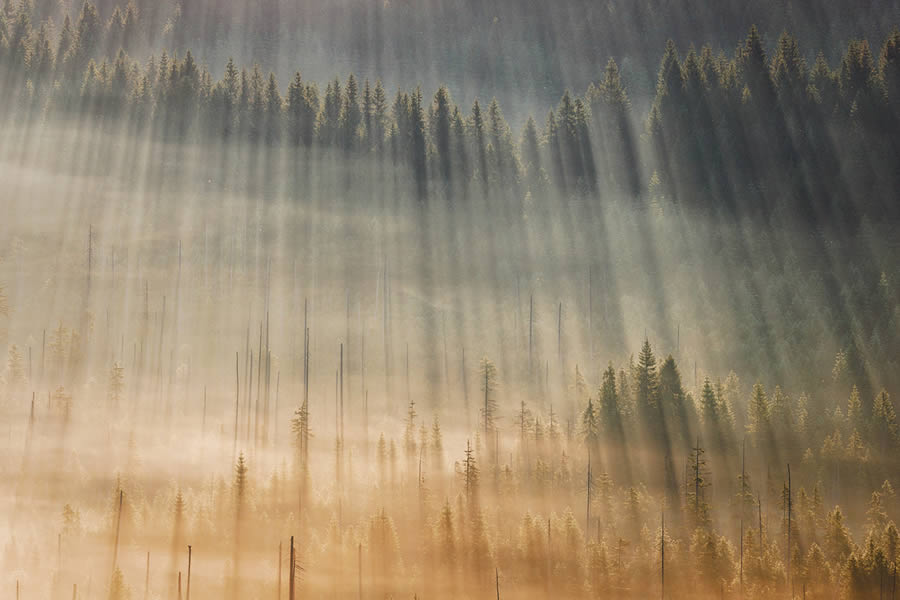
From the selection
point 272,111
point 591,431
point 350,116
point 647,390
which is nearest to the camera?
point 591,431

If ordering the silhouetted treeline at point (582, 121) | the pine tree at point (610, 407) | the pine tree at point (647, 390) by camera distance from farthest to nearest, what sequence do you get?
the silhouetted treeline at point (582, 121) → the pine tree at point (647, 390) → the pine tree at point (610, 407)

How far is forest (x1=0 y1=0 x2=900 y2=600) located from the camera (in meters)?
62.3

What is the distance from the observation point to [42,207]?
7525cm

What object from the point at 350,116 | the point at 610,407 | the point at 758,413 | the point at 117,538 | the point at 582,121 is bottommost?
the point at 117,538

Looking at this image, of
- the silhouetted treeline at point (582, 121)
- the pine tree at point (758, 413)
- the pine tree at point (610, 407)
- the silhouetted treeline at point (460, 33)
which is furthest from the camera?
the silhouetted treeline at point (460, 33)

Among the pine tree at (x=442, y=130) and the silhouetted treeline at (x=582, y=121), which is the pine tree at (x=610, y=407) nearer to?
the silhouetted treeline at (x=582, y=121)

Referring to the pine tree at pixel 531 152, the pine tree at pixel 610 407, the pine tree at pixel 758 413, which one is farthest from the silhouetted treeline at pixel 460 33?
the pine tree at pixel 758 413

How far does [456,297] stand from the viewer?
74375mm

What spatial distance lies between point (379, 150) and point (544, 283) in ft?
72.8

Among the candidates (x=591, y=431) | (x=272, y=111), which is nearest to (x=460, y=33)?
(x=272, y=111)

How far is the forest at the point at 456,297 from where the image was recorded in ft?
204

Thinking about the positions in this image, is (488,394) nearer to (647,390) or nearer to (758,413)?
(647,390)

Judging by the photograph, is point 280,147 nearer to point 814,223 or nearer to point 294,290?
point 294,290

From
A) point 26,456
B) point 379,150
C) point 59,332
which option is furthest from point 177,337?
point 379,150
